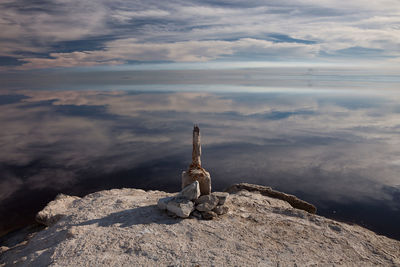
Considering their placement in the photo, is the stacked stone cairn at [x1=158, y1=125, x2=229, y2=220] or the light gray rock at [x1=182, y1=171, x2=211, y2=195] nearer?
the stacked stone cairn at [x1=158, y1=125, x2=229, y2=220]

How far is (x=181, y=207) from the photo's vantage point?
10344 millimetres

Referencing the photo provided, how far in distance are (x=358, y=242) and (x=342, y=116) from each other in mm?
32508

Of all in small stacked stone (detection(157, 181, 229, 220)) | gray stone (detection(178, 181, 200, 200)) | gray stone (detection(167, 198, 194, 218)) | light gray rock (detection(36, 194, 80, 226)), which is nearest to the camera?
gray stone (detection(167, 198, 194, 218))

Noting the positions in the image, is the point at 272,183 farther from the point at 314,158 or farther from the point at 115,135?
the point at 115,135

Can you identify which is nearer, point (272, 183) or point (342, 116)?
point (272, 183)

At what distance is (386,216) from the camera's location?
14.2m

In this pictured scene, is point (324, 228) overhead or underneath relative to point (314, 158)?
overhead

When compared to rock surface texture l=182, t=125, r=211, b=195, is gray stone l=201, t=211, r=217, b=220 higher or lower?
lower

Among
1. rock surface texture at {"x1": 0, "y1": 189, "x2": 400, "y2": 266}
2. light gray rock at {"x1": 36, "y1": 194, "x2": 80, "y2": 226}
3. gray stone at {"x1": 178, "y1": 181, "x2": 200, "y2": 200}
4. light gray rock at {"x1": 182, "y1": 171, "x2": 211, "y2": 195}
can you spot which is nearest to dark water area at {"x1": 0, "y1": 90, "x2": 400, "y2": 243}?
light gray rock at {"x1": 36, "y1": 194, "x2": 80, "y2": 226}

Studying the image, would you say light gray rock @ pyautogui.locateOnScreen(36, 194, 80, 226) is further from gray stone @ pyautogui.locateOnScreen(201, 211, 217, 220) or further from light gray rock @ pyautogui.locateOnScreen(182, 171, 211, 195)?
gray stone @ pyautogui.locateOnScreen(201, 211, 217, 220)

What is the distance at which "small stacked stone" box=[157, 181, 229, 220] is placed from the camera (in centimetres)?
1045

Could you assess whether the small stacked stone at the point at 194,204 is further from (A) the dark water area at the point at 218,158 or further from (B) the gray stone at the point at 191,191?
(A) the dark water area at the point at 218,158

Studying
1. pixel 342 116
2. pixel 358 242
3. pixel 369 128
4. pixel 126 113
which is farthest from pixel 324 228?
pixel 126 113

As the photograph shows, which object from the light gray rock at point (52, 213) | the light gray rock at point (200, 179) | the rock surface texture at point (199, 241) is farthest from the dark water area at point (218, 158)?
the light gray rock at point (200, 179)
